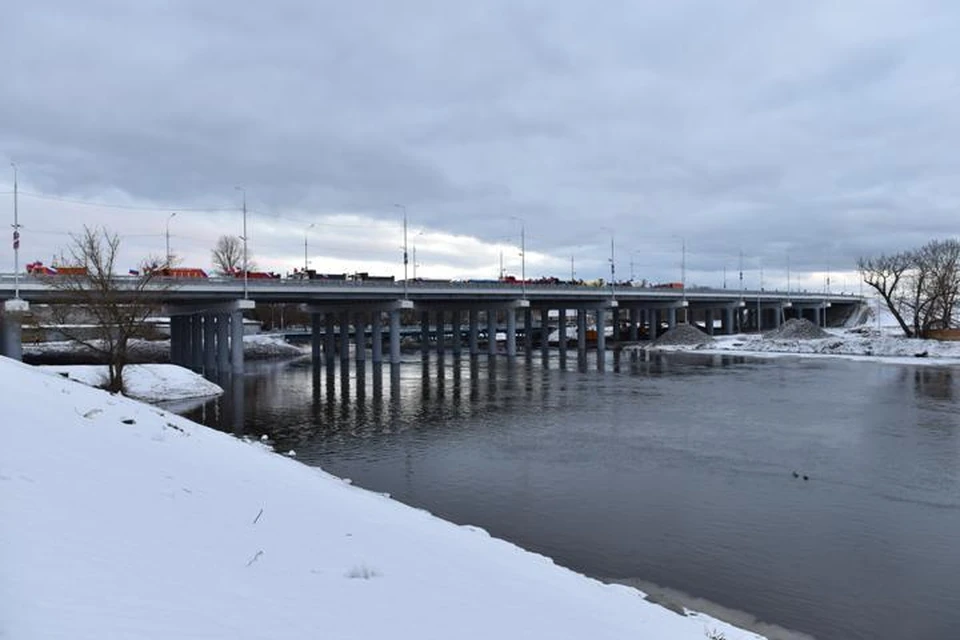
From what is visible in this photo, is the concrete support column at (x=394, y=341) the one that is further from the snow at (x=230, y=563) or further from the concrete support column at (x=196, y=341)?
the snow at (x=230, y=563)

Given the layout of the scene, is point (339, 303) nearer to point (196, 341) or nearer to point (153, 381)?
point (196, 341)

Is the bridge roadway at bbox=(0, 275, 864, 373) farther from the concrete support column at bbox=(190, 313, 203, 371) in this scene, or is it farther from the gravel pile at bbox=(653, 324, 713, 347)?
the gravel pile at bbox=(653, 324, 713, 347)

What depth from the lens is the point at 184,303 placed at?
73.1 metres

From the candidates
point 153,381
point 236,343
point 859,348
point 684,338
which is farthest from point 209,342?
point 859,348

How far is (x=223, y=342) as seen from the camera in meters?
72.4

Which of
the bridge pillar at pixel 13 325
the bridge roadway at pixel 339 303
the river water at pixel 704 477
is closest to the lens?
the river water at pixel 704 477

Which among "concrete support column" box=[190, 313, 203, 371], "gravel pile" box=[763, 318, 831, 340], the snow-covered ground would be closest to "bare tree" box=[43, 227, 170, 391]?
"concrete support column" box=[190, 313, 203, 371]

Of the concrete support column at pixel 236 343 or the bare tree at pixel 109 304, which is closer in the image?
the bare tree at pixel 109 304

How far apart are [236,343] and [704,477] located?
56955mm

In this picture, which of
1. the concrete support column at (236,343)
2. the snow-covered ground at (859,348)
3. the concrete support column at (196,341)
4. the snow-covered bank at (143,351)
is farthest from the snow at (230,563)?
the snow-covered ground at (859,348)

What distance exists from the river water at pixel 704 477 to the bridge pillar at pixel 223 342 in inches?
1031

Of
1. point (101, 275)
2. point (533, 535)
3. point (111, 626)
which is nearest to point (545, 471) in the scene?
point (533, 535)

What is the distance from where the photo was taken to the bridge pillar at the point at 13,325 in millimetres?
51531

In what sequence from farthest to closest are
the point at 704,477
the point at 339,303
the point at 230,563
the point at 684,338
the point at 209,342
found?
the point at 684,338
the point at 339,303
the point at 209,342
the point at 704,477
the point at 230,563
